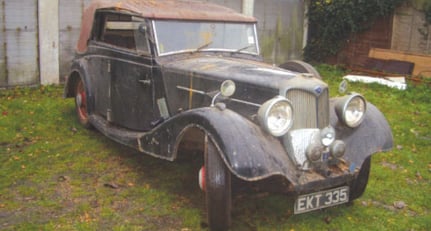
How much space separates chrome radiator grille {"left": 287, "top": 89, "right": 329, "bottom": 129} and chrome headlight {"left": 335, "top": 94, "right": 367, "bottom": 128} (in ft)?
0.58

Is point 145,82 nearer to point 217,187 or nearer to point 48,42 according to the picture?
point 217,187

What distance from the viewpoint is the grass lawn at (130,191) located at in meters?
3.90

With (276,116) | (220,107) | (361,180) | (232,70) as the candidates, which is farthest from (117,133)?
(361,180)

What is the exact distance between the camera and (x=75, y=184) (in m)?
4.61

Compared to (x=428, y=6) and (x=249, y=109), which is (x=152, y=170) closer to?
(x=249, y=109)

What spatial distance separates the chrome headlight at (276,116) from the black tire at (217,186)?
43 cm

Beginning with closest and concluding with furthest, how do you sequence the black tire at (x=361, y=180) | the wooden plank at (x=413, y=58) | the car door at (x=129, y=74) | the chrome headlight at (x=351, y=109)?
the chrome headlight at (x=351, y=109)
the black tire at (x=361, y=180)
the car door at (x=129, y=74)
the wooden plank at (x=413, y=58)

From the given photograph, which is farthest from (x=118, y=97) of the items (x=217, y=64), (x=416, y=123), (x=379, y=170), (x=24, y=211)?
(x=416, y=123)

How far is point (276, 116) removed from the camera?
362 cm

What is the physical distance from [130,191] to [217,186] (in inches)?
52.4

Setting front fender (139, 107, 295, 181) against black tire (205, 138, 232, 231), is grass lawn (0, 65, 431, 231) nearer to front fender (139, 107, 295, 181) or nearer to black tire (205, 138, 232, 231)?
black tire (205, 138, 232, 231)

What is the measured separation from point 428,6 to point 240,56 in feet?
24.0

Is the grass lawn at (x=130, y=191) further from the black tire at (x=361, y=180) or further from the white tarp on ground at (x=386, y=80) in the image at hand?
the white tarp on ground at (x=386, y=80)

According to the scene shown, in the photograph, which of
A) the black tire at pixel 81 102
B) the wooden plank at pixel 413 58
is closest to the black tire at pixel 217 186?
the black tire at pixel 81 102
